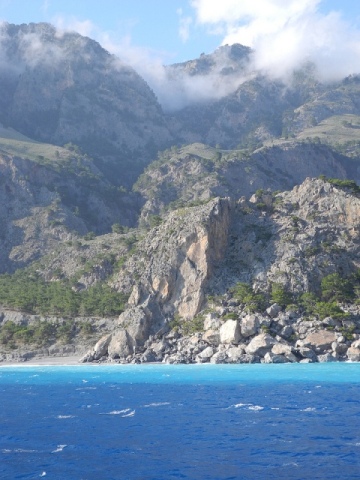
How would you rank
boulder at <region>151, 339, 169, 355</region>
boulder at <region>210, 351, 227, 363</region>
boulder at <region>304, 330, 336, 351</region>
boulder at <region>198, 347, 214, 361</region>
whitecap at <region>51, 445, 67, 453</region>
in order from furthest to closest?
boulder at <region>151, 339, 169, 355</region> < boulder at <region>198, 347, 214, 361</region> < boulder at <region>210, 351, 227, 363</region> < boulder at <region>304, 330, 336, 351</region> < whitecap at <region>51, 445, 67, 453</region>

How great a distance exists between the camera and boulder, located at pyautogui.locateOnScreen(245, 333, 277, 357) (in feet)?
230

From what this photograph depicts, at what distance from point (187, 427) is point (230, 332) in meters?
39.5

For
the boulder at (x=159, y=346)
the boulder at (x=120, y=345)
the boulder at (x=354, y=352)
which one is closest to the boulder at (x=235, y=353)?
the boulder at (x=159, y=346)

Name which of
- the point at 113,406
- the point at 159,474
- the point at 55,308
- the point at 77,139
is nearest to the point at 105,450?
the point at 159,474

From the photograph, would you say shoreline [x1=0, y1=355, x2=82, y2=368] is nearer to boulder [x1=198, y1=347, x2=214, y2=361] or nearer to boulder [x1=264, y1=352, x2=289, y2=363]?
boulder [x1=198, y1=347, x2=214, y2=361]

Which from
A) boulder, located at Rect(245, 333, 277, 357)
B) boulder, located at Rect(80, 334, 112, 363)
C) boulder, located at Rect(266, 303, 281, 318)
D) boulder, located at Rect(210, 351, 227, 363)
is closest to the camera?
boulder, located at Rect(245, 333, 277, 357)

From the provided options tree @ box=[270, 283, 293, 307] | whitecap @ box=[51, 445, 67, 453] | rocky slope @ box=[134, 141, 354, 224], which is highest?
rocky slope @ box=[134, 141, 354, 224]

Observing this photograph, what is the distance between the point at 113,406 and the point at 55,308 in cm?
5206

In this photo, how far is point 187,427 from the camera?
34656 millimetres

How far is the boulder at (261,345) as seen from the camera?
230ft

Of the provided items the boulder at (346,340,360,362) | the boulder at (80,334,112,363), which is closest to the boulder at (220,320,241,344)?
the boulder at (346,340,360,362)

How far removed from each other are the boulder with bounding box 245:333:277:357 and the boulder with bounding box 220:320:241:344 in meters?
2.59

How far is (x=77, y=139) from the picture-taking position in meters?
199

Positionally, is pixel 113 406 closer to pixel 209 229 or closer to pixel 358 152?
pixel 209 229
